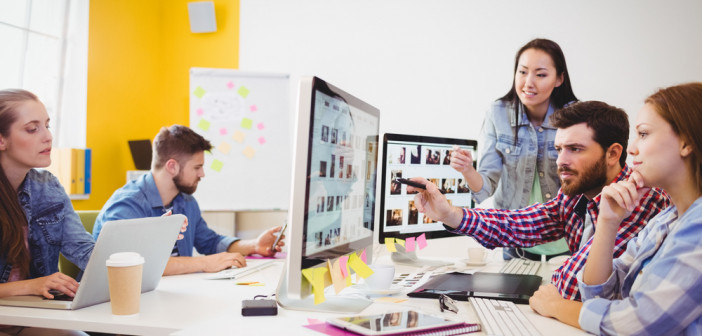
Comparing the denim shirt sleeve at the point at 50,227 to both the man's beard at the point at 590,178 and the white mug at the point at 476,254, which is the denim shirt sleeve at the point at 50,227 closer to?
the white mug at the point at 476,254

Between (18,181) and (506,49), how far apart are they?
9.29 ft

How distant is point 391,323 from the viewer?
3.54ft

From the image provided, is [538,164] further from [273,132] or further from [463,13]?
[273,132]

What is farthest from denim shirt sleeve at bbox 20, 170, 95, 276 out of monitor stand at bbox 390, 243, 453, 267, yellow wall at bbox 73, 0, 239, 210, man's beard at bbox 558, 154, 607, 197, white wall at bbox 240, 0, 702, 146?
white wall at bbox 240, 0, 702, 146

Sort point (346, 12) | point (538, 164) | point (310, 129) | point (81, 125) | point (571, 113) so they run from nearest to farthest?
1. point (310, 129)
2. point (571, 113)
3. point (538, 164)
4. point (81, 125)
5. point (346, 12)

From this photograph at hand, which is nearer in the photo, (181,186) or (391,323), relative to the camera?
(391,323)

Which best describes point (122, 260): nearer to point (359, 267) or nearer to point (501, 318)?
point (359, 267)

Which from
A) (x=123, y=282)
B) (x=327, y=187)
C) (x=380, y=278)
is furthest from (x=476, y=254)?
(x=123, y=282)

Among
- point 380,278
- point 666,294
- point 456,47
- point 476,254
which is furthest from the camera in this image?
point 456,47

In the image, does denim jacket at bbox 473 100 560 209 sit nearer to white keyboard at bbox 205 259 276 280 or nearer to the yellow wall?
white keyboard at bbox 205 259 276 280

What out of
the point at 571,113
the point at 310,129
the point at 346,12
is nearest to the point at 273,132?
the point at 346,12

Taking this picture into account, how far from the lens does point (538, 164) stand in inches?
94.2

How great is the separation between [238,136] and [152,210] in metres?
1.69

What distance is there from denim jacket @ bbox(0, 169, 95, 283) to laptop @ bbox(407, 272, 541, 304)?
0.99 m
